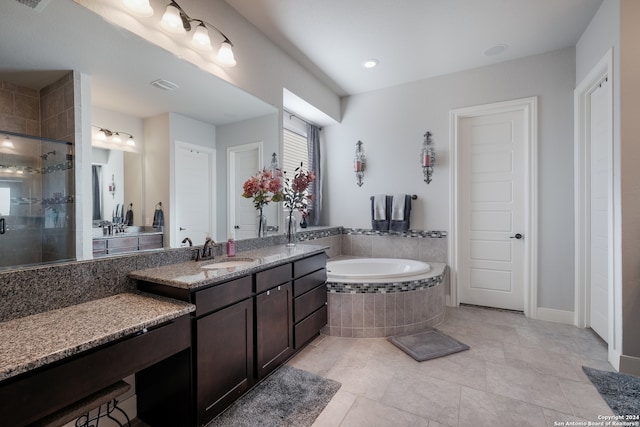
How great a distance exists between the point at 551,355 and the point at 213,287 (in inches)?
106

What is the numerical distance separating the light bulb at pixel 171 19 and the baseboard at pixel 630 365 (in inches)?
150

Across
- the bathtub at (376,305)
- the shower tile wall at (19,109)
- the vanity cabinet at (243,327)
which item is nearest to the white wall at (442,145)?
the bathtub at (376,305)

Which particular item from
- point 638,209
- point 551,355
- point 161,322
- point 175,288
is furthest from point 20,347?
point 638,209

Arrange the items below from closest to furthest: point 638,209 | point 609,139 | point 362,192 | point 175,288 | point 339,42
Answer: point 175,288
point 638,209
point 609,139
point 339,42
point 362,192

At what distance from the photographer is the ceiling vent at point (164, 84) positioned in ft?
6.16

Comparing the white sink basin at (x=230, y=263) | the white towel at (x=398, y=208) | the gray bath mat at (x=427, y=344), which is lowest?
the gray bath mat at (x=427, y=344)

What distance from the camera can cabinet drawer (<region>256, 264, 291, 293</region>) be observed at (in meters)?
1.89

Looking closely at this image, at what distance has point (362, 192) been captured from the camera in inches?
161

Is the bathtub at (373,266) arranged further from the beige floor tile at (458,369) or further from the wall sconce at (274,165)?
the wall sconce at (274,165)

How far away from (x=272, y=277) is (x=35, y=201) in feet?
4.30

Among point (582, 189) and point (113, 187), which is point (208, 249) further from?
point (582, 189)

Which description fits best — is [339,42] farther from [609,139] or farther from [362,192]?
[609,139]

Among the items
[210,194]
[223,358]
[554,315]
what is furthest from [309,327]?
[554,315]

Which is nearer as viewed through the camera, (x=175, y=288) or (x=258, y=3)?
(x=175, y=288)
